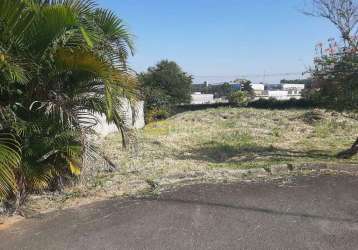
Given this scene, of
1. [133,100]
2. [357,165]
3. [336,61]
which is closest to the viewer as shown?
[133,100]

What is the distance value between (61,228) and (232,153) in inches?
256

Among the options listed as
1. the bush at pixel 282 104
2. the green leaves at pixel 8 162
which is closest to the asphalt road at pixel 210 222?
the green leaves at pixel 8 162

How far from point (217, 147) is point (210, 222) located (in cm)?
689

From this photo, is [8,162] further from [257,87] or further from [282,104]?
[257,87]

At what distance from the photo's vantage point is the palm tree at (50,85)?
18.2 feet

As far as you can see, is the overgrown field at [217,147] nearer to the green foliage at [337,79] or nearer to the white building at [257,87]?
the green foliage at [337,79]

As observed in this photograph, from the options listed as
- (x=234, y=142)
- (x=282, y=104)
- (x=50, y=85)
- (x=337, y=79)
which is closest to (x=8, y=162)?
(x=50, y=85)

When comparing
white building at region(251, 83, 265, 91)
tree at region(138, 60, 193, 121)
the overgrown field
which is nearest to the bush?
the overgrown field

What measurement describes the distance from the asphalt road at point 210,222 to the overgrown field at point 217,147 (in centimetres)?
90

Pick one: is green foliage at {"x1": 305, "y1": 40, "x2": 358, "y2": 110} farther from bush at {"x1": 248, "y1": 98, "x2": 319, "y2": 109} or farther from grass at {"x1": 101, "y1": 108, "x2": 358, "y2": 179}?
bush at {"x1": 248, "y1": 98, "x2": 319, "y2": 109}

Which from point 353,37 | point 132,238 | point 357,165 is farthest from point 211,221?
point 353,37

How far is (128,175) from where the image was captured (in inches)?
316

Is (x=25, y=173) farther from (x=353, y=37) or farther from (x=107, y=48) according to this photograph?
(x=353, y=37)

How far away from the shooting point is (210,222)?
546cm
